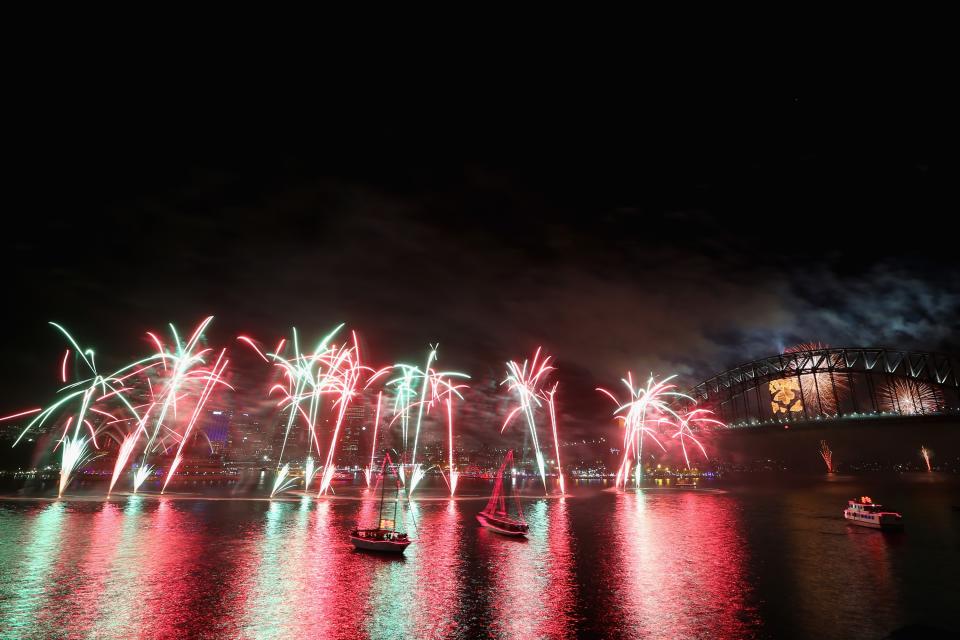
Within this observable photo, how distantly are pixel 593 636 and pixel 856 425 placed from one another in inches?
5977

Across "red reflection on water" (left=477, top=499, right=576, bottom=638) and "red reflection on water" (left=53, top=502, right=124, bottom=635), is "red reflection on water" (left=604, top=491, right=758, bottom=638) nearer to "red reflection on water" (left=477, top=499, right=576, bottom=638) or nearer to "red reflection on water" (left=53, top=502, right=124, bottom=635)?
"red reflection on water" (left=477, top=499, right=576, bottom=638)

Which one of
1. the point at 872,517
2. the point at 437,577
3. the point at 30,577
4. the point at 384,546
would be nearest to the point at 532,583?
the point at 437,577

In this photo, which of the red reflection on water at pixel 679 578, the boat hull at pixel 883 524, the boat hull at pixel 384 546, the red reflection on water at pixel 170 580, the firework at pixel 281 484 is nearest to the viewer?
the red reflection on water at pixel 170 580

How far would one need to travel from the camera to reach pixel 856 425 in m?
138

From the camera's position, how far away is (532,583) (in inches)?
1241

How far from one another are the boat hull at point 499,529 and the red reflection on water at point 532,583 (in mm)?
507

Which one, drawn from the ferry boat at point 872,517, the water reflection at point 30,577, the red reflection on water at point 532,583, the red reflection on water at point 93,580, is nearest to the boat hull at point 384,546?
the red reflection on water at point 532,583

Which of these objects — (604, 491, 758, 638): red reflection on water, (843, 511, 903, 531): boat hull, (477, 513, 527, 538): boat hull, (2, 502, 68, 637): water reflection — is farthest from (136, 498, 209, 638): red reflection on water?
(843, 511, 903, 531): boat hull

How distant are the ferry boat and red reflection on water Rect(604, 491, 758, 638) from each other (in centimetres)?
1373

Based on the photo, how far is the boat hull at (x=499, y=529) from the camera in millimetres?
48362

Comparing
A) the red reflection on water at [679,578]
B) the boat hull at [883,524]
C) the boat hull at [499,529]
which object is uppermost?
the boat hull at [499,529]

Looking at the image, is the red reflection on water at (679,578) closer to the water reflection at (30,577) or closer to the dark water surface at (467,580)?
the dark water surface at (467,580)

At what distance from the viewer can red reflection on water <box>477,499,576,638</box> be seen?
24.0 metres

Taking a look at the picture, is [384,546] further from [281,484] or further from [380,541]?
[281,484]
